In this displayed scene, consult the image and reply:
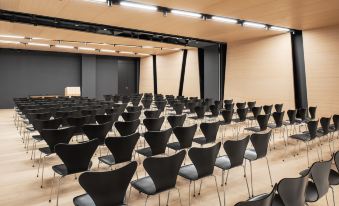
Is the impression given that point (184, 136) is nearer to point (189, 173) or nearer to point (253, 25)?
point (189, 173)

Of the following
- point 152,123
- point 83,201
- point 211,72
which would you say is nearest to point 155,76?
point 211,72

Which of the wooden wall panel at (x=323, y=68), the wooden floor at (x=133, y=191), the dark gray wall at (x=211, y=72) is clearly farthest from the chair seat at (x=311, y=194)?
the dark gray wall at (x=211, y=72)

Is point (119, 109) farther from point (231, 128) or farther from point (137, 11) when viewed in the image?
point (231, 128)

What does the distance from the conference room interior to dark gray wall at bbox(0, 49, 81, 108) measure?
0.22 feet

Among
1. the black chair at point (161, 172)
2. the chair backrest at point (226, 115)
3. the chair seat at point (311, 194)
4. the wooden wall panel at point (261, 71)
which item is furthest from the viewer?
the wooden wall panel at point (261, 71)

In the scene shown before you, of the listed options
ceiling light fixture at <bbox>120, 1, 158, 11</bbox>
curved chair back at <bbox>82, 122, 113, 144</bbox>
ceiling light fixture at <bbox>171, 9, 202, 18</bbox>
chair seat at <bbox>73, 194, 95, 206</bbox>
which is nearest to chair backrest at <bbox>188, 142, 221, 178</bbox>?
chair seat at <bbox>73, 194, 95, 206</bbox>

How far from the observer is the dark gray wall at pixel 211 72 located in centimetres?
1391

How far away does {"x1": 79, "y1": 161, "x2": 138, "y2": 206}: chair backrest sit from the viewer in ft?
7.30

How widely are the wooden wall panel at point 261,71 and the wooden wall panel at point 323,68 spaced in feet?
2.41

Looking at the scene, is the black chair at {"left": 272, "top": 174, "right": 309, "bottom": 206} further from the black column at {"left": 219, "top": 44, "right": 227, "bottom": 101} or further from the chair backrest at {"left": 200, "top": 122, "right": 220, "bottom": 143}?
the black column at {"left": 219, "top": 44, "right": 227, "bottom": 101}

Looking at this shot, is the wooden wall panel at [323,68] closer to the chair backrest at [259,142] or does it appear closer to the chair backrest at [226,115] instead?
the chair backrest at [226,115]

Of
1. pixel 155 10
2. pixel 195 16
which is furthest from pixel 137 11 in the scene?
pixel 195 16

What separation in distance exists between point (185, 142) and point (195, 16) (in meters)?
4.76

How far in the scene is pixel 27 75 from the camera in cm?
1688
